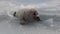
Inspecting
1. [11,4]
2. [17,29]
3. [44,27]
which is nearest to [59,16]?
[44,27]

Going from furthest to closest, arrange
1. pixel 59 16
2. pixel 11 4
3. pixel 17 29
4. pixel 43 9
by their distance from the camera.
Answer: pixel 11 4, pixel 43 9, pixel 59 16, pixel 17 29

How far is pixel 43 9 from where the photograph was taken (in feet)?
4.02

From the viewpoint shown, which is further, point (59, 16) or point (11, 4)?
point (11, 4)

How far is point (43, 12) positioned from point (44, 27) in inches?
8.7

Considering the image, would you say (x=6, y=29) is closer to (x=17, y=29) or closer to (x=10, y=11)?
(x=17, y=29)

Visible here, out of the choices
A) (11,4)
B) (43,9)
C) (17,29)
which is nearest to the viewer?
(17,29)

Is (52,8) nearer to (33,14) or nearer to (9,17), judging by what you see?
(33,14)

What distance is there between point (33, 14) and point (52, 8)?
0.95ft

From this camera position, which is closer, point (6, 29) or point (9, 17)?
point (6, 29)

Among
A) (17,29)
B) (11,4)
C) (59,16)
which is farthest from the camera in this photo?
(11,4)

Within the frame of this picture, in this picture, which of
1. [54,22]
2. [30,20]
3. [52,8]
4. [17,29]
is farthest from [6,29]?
[52,8]

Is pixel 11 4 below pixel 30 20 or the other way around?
the other way around

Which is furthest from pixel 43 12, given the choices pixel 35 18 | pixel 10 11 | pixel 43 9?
pixel 10 11

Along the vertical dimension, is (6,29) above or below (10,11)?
below
